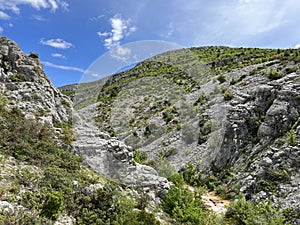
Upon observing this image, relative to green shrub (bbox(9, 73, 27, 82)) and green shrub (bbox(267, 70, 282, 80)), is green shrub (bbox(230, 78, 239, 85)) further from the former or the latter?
green shrub (bbox(9, 73, 27, 82))

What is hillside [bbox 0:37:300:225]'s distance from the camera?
8.86 meters

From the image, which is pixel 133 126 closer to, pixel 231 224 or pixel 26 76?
pixel 26 76

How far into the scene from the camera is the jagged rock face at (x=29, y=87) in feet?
46.4

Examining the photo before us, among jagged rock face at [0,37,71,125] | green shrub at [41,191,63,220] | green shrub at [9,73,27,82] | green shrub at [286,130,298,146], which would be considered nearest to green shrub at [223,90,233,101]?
green shrub at [286,130,298,146]

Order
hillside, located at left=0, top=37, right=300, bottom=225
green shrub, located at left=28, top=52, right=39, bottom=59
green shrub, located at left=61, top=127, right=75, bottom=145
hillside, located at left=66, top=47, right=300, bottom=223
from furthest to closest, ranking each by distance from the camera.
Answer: green shrub, located at left=28, top=52, right=39, bottom=59, hillside, located at left=66, top=47, right=300, bottom=223, green shrub, located at left=61, top=127, right=75, bottom=145, hillside, located at left=0, top=37, right=300, bottom=225

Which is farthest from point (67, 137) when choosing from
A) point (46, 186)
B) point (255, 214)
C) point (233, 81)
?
point (233, 81)

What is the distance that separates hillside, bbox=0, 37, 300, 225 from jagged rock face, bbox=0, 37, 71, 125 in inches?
3.2

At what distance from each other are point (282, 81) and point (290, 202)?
10419mm

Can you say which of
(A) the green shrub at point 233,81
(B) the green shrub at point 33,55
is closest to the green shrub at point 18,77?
(B) the green shrub at point 33,55

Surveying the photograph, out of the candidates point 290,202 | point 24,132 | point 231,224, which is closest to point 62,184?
point 24,132

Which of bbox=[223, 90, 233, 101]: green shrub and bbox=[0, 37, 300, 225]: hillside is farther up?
bbox=[223, 90, 233, 101]: green shrub

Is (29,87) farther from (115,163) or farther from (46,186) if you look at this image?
(46,186)

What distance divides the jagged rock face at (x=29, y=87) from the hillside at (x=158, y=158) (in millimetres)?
82

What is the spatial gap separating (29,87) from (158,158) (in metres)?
11.2
